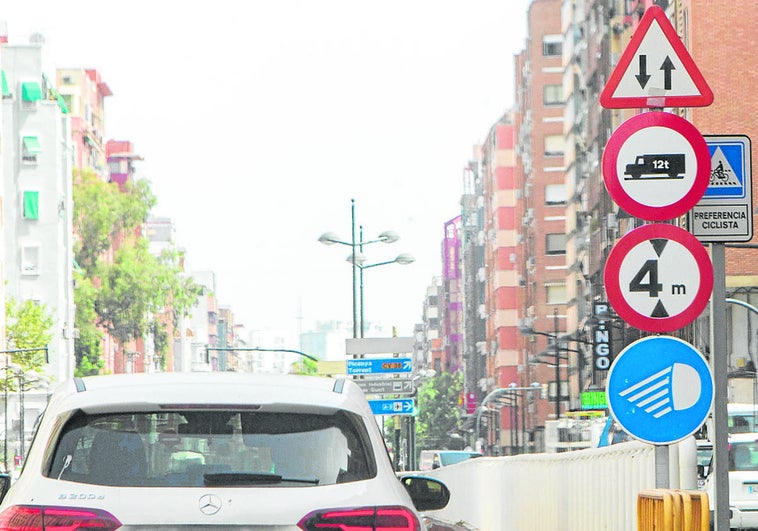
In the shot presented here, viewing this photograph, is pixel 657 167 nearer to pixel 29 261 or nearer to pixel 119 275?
pixel 119 275

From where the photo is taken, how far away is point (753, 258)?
5269 cm

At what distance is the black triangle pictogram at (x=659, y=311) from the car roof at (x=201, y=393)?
2.37 metres

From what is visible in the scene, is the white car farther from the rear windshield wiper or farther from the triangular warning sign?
the triangular warning sign

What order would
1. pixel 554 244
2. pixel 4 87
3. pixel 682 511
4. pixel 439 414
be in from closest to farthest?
pixel 682 511 < pixel 4 87 < pixel 554 244 < pixel 439 414

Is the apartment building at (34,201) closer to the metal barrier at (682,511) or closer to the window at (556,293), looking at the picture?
the window at (556,293)

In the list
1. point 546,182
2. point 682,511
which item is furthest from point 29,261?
point 682,511

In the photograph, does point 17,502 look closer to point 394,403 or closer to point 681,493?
point 681,493

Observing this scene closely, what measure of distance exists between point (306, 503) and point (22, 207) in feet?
314

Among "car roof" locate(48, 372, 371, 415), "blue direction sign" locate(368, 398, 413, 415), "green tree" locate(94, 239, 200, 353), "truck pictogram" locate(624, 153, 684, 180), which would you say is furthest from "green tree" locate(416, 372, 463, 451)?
"car roof" locate(48, 372, 371, 415)

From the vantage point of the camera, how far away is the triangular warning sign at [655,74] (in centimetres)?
906

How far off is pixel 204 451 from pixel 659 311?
11.0 feet

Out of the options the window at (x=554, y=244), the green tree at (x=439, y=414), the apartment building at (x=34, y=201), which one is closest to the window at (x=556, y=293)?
the window at (x=554, y=244)

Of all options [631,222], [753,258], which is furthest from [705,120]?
[631,222]

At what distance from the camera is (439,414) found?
148500mm
